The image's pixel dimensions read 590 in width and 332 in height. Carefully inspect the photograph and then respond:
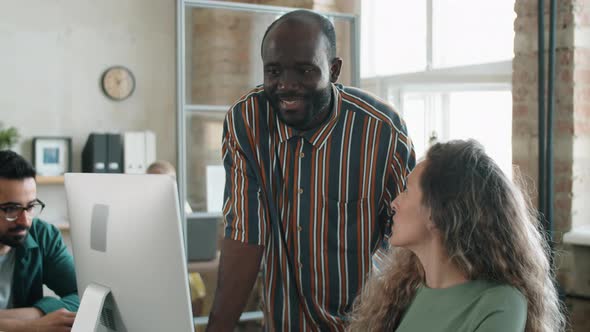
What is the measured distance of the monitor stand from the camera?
1.34 meters

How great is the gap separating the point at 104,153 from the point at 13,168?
8.52 feet

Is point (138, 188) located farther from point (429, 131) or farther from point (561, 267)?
point (429, 131)

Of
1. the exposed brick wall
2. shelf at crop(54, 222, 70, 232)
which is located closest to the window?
the exposed brick wall

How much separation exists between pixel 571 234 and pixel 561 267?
0.52 ft

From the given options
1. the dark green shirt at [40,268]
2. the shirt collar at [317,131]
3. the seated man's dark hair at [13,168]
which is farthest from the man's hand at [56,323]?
the shirt collar at [317,131]

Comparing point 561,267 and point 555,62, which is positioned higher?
point 555,62

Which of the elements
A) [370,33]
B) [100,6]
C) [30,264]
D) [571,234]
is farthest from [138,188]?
[100,6]

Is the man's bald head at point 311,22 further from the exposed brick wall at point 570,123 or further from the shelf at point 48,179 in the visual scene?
the shelf at point 48,179

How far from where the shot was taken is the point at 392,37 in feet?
14.5

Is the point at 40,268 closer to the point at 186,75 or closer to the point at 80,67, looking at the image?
the point at 186,75

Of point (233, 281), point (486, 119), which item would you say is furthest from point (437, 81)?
point (233, 281)

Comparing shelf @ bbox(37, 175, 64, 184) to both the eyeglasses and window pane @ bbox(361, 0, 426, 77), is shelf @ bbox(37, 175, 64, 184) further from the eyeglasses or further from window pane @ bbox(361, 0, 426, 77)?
the eyeglasses

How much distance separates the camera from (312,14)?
1525mm

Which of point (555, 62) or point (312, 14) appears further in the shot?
point (555, 62)
